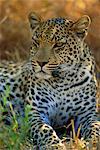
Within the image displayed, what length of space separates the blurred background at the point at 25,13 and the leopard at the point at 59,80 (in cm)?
367

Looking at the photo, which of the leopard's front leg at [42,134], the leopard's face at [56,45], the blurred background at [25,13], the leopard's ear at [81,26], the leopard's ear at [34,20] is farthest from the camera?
the blurred background at [25,13]

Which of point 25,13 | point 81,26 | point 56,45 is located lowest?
point 56,45

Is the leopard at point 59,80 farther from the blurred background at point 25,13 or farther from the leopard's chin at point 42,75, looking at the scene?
the blurred background at point 25,13

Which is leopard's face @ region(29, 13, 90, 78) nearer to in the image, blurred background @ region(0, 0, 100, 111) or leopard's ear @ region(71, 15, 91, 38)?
leopard's ear @ region(71, 15, 91, 38)

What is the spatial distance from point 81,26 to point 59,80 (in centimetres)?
69

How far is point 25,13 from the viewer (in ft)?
46.1

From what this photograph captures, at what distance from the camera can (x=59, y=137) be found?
360 inches

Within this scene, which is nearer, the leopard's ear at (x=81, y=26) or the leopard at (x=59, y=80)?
the leopard at (x=59, y=80)

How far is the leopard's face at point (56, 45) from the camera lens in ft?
28.2

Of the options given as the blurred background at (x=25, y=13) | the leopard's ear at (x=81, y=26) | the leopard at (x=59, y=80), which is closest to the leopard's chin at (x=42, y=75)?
the leopard at (x=59, y=80)

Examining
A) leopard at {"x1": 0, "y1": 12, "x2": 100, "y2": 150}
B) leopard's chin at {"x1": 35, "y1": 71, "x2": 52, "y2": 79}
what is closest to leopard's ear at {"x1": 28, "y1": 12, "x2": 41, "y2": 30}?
leopard at {"x1": 0, "y1": 12, "x2": 100, "y2": 150}

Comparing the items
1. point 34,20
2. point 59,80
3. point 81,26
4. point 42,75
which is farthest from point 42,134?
point 34,20

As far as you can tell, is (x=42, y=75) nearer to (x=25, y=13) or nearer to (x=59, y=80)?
(x=59, y=80)

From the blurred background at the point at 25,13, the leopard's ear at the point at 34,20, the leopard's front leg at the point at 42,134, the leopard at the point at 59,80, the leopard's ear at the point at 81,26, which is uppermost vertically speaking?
the blurred background at the point at 25,13
